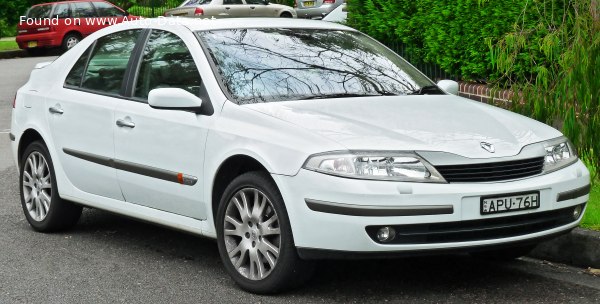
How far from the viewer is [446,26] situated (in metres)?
13.9

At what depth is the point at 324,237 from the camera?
5.99 metres

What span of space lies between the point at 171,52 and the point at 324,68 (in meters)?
0.99

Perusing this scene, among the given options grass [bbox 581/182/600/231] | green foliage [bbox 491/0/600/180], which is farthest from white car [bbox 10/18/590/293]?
green foliage [bbox 491/0/600/180]

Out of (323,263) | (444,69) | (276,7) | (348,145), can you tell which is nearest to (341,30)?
(323,263)

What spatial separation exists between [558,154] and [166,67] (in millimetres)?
2490

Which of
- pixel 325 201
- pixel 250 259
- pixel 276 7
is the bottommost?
pixel 276 7

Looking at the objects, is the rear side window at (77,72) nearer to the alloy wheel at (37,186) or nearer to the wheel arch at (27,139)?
the wheel arch at (27,139)

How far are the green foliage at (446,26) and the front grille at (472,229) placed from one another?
591 centimetres

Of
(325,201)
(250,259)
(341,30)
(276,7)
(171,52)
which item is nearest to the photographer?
(325,201)

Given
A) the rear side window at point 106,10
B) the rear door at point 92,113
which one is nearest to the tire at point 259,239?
the rear door at point 92,113

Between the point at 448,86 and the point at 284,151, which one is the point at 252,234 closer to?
the point at 284,151

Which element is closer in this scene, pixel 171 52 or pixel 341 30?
pixel 171 52

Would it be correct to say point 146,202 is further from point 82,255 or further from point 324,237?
point 324,237

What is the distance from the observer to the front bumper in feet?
19.3
